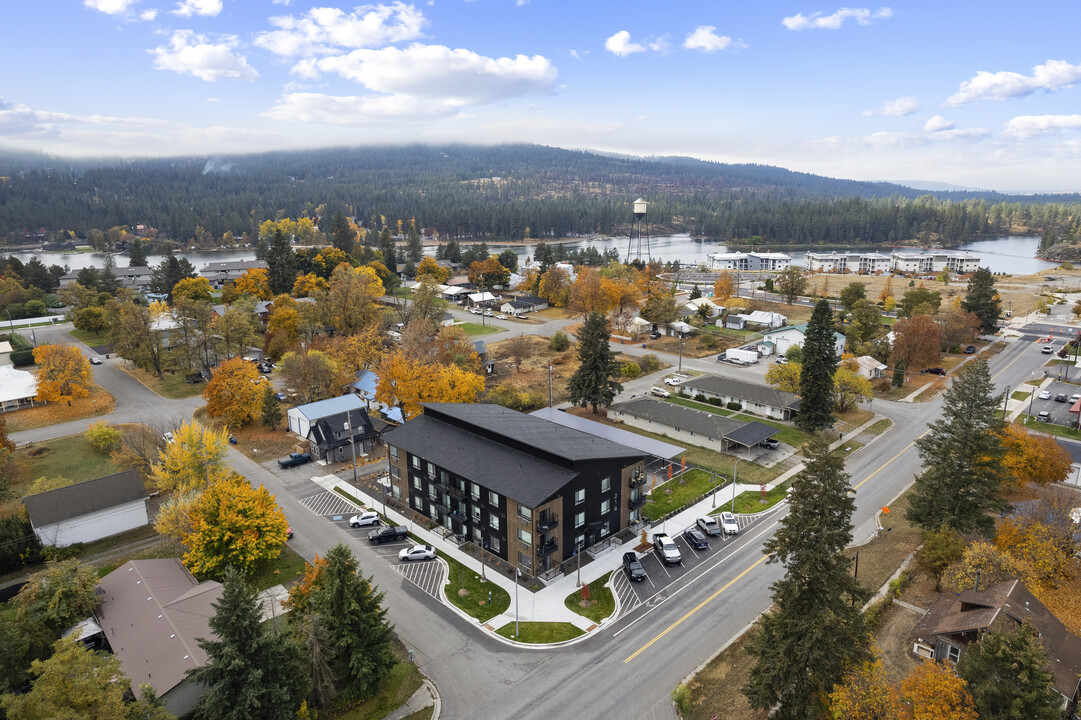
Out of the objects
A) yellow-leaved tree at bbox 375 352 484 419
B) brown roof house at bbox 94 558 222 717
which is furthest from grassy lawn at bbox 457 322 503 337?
brown roof house at bbox 94 558 222 717

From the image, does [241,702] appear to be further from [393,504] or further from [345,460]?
[345,460]

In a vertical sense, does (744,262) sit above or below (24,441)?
above

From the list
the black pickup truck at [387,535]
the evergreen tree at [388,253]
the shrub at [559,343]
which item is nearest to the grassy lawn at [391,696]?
the black pickup truck at [387,535]


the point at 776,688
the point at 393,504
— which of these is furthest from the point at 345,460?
the point at 776,688

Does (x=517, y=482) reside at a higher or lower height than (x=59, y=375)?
higher

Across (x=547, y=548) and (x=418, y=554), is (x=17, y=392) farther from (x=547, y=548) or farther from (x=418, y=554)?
(x=547, y=548)

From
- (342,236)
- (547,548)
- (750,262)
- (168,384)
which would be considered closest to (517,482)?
(547,548)
